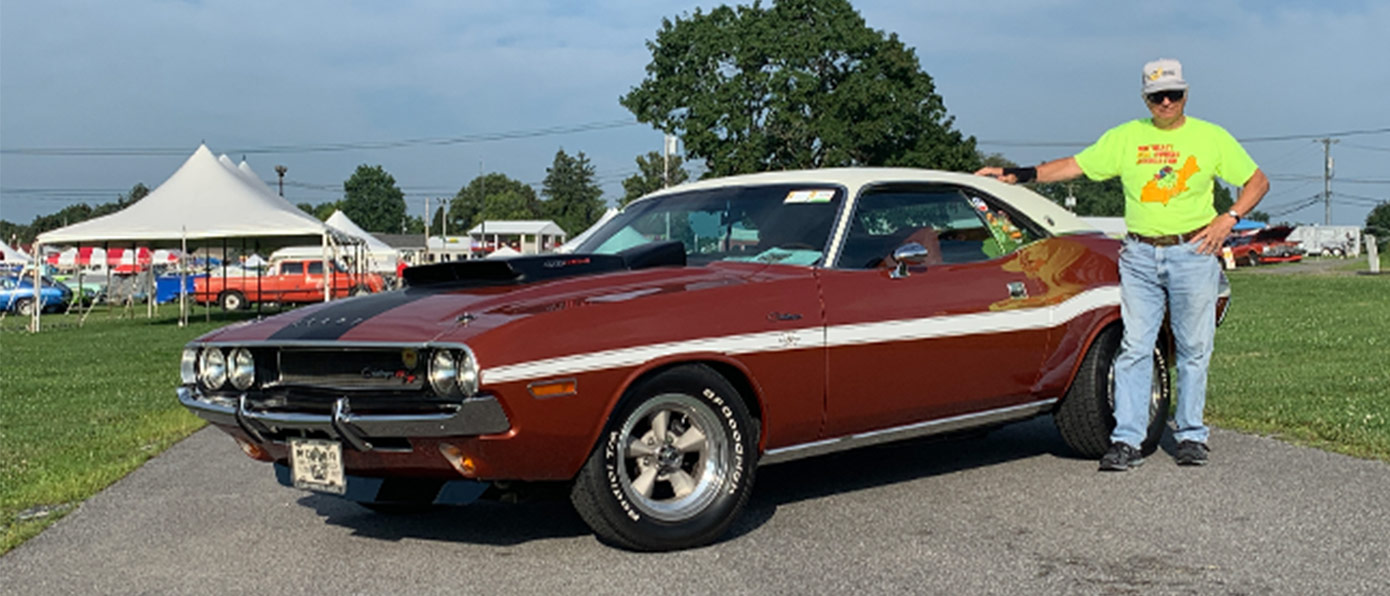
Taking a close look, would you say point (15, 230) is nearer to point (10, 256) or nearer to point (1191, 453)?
point (10, 256)

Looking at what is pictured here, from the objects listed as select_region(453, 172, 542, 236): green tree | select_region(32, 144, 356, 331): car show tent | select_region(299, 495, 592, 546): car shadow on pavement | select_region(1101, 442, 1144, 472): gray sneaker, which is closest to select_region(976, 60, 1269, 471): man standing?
select_region(1101, 442, 1144, 472): gray sneaker

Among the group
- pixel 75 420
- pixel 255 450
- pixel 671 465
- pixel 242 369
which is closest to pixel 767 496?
pixel 671 465

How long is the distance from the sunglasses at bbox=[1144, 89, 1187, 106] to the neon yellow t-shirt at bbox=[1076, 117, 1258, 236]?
0.14m

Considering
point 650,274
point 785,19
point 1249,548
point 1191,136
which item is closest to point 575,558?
point 650,274

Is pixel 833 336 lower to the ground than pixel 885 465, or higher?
higher

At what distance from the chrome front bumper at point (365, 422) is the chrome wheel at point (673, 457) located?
1.77 feet

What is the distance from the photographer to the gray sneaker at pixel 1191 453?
6297 millimetres

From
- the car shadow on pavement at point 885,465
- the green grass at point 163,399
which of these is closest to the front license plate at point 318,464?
the green grass at point 163,399

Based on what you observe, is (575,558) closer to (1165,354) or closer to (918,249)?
(918,249)

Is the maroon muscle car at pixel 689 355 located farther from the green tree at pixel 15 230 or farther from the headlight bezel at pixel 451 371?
the green tree at pixel 15 230

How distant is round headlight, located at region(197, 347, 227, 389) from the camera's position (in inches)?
201

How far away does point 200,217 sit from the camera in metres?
28.3

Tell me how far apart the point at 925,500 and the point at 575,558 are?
5.35ft

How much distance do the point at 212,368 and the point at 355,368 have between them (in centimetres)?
83
